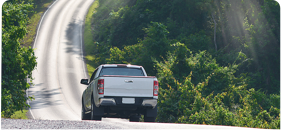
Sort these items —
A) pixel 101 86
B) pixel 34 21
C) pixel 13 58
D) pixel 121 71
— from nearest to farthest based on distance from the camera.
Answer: pixel 101 86 < pixel 121 71 < pixel 13 58 < pixel 34 21

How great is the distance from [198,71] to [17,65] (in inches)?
450

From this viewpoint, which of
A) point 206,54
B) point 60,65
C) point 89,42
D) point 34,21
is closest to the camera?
point 206,54

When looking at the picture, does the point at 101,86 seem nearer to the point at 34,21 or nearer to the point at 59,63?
the point at 59,63

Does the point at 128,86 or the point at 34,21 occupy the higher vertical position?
the point at 34,21

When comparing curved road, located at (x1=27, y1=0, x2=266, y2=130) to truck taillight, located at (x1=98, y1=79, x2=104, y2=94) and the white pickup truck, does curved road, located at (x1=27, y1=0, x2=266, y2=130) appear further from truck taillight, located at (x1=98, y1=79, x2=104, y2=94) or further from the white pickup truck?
truck taillight, located at (x1=98, y1=79, x2=104, y2=94)

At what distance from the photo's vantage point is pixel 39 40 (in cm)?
4553

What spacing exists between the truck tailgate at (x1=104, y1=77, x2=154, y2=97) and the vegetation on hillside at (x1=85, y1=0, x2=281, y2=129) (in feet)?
11.1

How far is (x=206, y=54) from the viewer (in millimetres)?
25547

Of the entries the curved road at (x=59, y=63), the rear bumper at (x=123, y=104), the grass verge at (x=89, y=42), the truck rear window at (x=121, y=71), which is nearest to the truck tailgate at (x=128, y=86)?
the rear bumper at (x=123, y=104)

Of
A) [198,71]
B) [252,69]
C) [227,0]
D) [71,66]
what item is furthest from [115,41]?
[198,71]

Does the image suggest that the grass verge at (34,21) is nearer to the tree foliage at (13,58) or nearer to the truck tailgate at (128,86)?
the tree foliage at (13,58)

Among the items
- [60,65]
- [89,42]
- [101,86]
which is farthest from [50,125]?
[89,42]

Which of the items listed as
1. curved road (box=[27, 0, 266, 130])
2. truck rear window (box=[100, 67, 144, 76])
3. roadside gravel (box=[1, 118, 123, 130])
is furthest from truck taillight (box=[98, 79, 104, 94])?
curved road (box=[27, 0, 266, 130])

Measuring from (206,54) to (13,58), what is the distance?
19037mm
